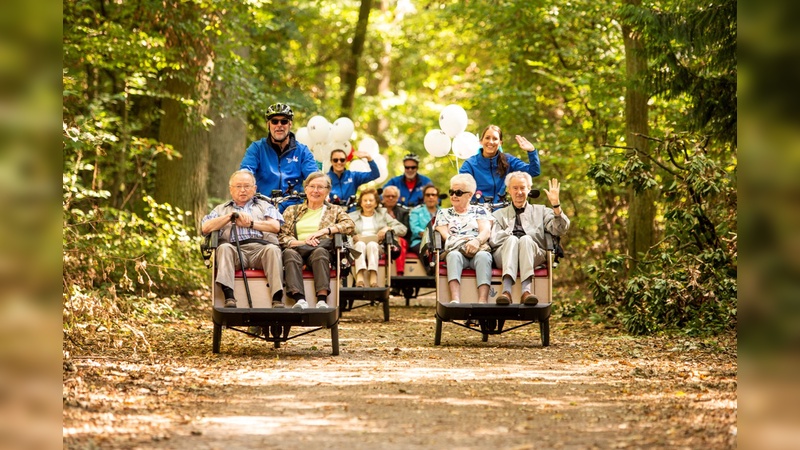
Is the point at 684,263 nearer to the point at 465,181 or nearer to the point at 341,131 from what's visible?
the point at 465,181

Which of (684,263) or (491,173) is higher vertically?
(491,173)

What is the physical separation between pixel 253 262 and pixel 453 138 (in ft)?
22.2

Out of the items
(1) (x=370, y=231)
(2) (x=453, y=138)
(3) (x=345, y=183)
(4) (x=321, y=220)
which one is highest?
(2) (x=453, y=138)

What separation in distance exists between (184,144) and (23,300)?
10610 millimetres

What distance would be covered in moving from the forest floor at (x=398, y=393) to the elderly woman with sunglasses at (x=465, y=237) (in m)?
0.62

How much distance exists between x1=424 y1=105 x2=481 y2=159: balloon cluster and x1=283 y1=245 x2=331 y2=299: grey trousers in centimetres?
558

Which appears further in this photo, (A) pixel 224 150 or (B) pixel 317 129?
(A) pixel 224 150

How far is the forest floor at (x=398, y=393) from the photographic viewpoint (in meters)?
5.46

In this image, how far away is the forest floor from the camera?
546 centimetres

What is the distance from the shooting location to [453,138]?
15438 mm

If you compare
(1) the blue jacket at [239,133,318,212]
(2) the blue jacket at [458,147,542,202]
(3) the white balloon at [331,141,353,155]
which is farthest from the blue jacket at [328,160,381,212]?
(1) the blue jacket at [239,133,318,212]

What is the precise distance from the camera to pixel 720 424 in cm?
561

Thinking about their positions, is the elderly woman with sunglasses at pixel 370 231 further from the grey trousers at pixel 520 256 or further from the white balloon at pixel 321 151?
the grey trousers at pixel 520 256

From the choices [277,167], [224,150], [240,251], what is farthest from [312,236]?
[224,150]
